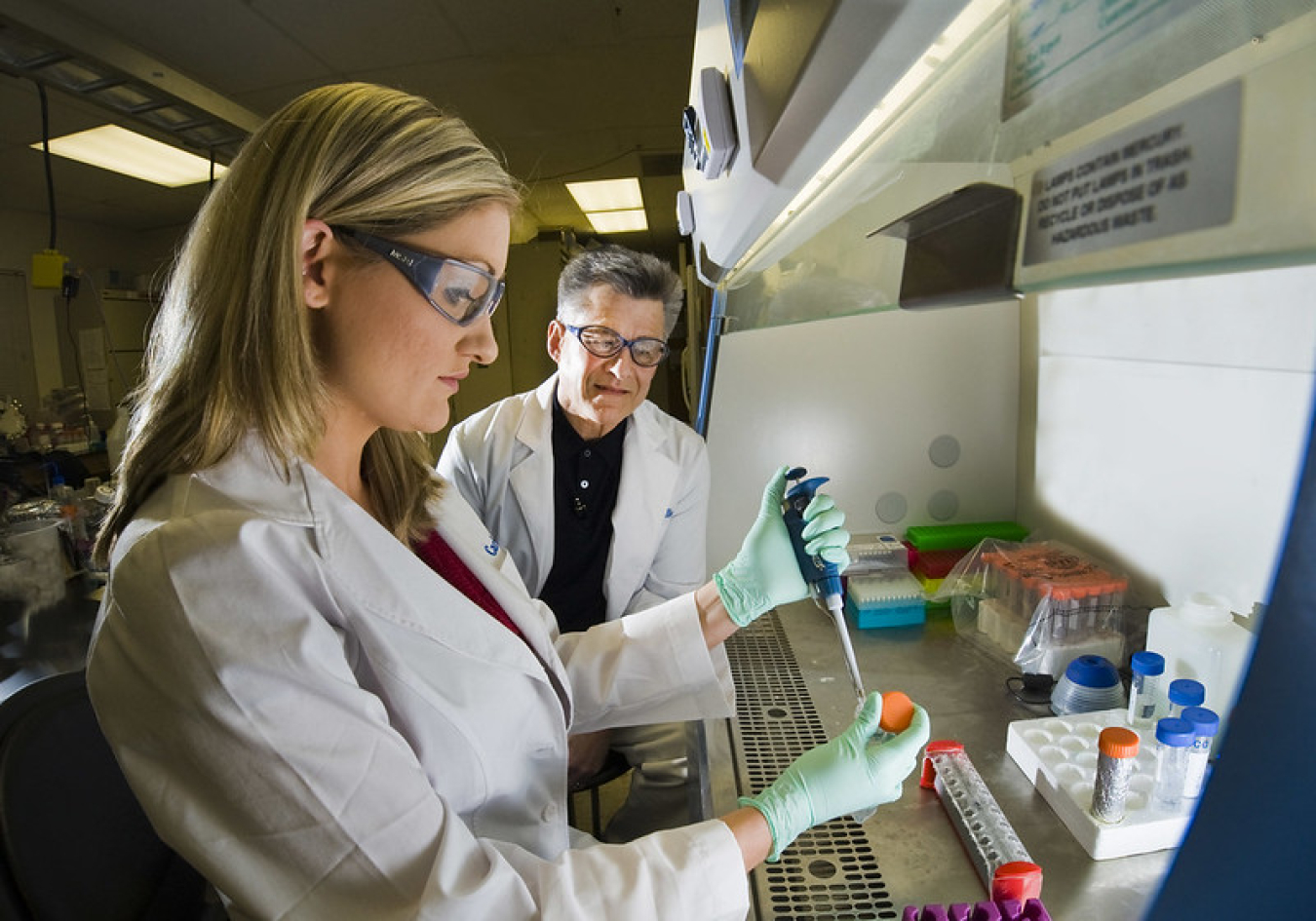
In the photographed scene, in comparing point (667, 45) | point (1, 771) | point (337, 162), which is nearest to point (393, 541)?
point (337, 162)

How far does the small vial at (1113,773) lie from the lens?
3.03ft

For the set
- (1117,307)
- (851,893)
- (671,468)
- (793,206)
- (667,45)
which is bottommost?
(851,893)

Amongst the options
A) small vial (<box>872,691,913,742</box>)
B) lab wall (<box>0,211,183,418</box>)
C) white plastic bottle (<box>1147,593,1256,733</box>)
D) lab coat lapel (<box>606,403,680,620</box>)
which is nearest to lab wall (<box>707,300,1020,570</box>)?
lab coat lapel (<box>606,403,680,620</box>)

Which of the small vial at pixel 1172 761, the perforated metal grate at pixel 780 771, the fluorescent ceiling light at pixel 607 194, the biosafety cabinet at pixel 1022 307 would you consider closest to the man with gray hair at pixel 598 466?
the biosafety cabinet at pixel 1022 307

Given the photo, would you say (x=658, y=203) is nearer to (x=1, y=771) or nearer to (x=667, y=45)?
(x=667, y=45)

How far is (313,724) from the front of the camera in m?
0.77

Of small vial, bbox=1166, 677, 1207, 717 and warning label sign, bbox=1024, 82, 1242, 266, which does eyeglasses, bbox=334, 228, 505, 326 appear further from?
small vial, bbox=1166, 677, 1207, 717

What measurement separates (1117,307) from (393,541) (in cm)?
147

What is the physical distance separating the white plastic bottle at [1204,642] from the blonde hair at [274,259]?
127 centimetres

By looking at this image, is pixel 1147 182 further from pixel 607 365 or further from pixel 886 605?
pixel 607 365

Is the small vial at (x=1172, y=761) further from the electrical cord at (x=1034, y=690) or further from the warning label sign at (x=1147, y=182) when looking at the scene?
the warning label sign at (x=1147, y=182)

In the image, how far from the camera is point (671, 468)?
206 centimetres

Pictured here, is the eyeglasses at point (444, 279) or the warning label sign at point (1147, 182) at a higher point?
the eyeglasses at point (444, 279)

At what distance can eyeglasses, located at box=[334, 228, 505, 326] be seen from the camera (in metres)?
0.90
